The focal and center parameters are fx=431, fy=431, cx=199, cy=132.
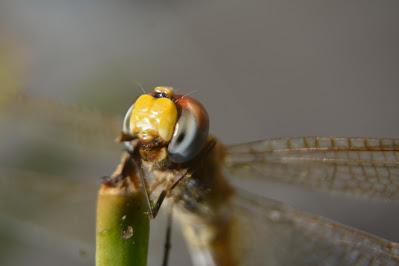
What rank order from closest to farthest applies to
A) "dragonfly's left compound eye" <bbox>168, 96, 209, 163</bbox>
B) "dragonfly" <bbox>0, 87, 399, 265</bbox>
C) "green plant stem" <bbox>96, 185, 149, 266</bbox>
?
"green plant stem" <bbox>96, 185, 149, 266</bbox> → "dragonfly's left compound eye" <bbox>168, 96, 209, 163</bbox> → "dragonfly" <bbox>0, 87, 399, 265</bbox>

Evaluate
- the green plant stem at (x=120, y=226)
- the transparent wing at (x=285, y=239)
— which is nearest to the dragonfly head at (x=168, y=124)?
the green plant stem at (x=120, y=226)

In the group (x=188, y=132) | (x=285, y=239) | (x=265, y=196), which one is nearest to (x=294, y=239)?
(x=285, y=239)

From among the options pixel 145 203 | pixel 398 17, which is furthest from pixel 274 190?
pixel 398 17

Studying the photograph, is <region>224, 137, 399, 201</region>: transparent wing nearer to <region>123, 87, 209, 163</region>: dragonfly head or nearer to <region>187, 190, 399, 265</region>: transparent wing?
<region>187, 190, 399, 265</region>: transparent wing

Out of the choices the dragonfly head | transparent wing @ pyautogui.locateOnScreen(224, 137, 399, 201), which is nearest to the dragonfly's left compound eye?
the dragonfly head

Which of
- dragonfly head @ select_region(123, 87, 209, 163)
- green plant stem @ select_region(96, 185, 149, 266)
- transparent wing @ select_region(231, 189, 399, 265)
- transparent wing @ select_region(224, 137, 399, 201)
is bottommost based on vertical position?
transparent wing @ select_region(231, 189, 399, 265)

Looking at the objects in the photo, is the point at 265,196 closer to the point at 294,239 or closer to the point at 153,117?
the point at 294,239

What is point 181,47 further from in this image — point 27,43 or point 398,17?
point 398,17

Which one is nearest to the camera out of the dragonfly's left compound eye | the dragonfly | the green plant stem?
the green plant stem
